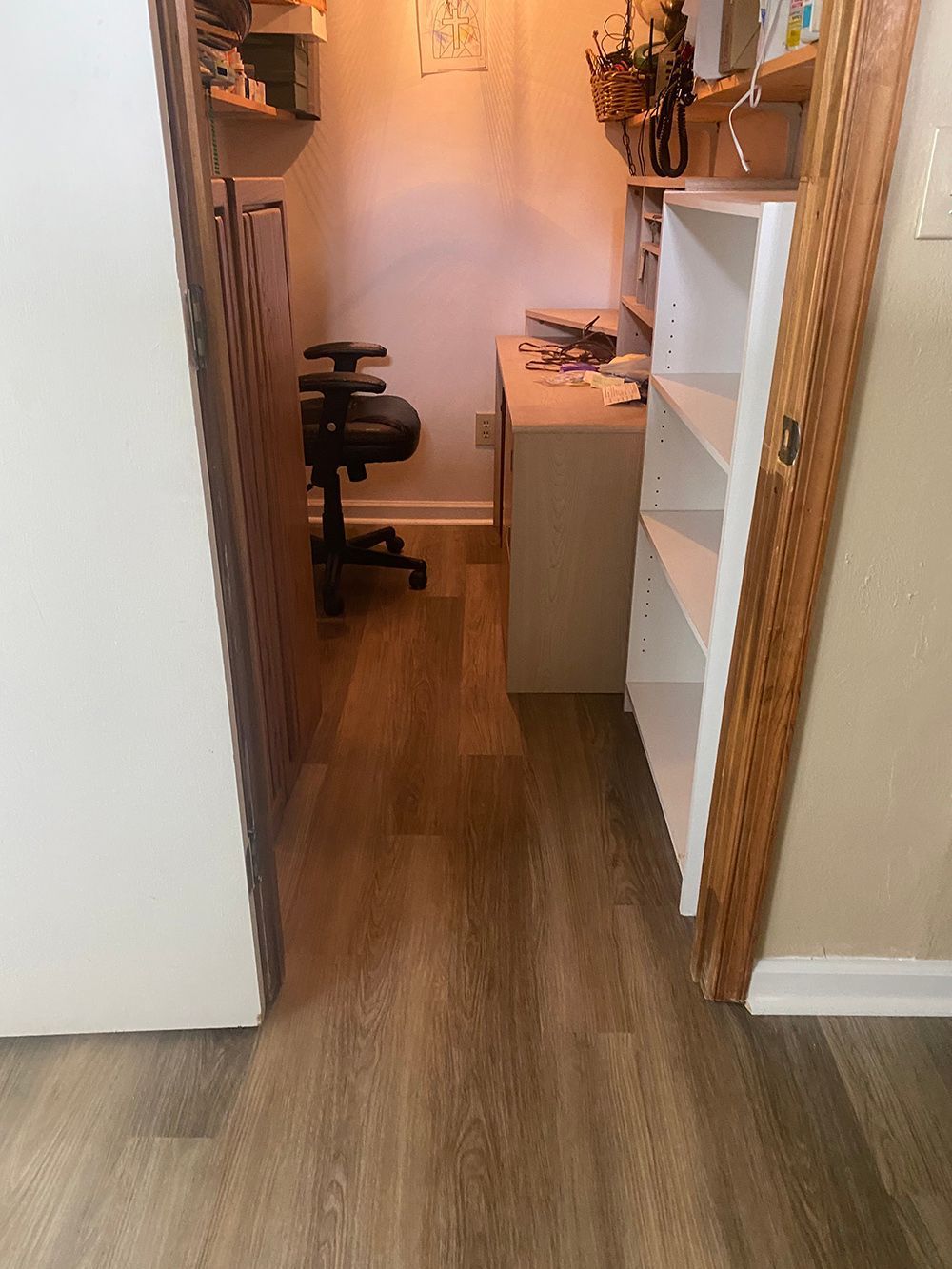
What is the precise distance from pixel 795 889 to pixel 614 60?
2.49 m

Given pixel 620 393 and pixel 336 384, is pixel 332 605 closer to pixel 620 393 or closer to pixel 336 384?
pixel 336 384

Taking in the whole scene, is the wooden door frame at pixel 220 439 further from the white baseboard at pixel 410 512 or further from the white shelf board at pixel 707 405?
the white baseboard at pixel 410 512

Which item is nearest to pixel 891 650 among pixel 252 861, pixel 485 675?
pixel 252 861

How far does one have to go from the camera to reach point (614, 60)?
9.31ft

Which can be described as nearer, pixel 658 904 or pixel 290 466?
pixel 658 904

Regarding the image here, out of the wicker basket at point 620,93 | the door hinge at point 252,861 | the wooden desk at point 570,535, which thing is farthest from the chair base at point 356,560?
the door hinge at point 252,861

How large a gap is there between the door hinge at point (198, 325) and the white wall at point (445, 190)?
2521mm

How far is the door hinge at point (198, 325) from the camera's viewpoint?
3.80 feet

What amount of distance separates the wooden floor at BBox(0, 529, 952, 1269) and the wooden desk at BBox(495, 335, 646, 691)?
656mm

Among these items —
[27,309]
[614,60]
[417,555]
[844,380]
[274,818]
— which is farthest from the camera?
[417,555]

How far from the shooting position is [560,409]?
8.23ft

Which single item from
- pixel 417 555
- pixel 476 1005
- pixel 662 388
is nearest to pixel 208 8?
pixel 662 388

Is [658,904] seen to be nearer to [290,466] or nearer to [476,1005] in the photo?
[476,1005]

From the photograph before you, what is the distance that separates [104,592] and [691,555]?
1.29m
